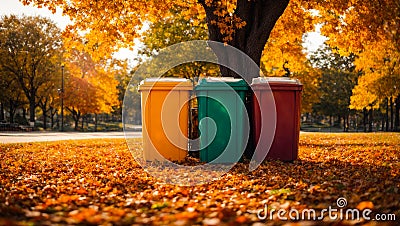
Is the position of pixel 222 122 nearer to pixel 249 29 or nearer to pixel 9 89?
pixel 249 29

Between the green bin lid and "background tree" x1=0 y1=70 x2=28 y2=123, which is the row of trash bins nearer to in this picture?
the green bin lid

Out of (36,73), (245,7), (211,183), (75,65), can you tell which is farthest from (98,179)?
(75,65)

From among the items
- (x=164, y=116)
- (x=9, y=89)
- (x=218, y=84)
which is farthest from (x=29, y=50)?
(x=218, y=84)

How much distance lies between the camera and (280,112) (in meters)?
8.33

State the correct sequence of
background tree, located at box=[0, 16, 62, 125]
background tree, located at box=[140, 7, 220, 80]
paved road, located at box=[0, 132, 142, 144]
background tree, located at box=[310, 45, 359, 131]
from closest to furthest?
paved road, located at box=[0, 132, 142, 144] < background tree, located at box=[140, 7, 220, 80] < background tree, located at box=[0, 16, 62, 125] < background tree, located at box=[310, 45, 359, 131]

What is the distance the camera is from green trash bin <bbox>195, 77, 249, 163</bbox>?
8.41 m

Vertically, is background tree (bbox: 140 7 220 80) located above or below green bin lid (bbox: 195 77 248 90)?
above

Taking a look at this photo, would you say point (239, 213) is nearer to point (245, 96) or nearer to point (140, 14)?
point (245, 96)

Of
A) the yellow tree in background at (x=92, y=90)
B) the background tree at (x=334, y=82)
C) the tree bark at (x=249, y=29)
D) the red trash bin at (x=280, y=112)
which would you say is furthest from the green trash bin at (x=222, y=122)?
the background tree at (x=334, y=82)

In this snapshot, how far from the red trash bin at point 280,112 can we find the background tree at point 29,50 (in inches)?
1284

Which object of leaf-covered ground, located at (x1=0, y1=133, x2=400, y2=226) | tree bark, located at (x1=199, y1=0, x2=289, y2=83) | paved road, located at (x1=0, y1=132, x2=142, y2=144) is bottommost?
paved road, located at (x1=0, y1=132, x2=142, y2=144)

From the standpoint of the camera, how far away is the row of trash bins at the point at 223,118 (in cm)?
834

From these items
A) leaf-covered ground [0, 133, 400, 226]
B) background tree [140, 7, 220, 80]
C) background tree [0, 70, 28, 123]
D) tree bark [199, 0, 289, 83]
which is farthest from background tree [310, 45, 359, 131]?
leaf-covered ground [0, 133, 400, 226]

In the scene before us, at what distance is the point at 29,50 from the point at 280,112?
34.0 metres
